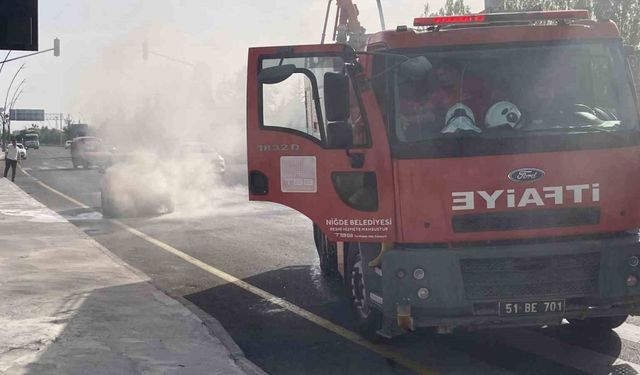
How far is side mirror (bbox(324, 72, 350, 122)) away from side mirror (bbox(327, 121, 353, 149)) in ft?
0.31

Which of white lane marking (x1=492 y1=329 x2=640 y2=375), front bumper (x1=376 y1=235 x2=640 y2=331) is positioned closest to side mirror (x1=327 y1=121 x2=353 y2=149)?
front bumper (x1=376 y1=235 x2=640 y2=331)

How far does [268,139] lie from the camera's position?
6.96 m

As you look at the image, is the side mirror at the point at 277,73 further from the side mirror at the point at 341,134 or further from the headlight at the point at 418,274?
the headlight at the point at 418,274

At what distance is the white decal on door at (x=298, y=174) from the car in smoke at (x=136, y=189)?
477 inches

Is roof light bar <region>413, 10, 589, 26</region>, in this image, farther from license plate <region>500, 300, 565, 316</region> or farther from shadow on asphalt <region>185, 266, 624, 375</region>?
shadow on asphalt <region>185, 266, 624, 375</region>

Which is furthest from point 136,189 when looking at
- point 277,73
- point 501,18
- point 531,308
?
point 531,308

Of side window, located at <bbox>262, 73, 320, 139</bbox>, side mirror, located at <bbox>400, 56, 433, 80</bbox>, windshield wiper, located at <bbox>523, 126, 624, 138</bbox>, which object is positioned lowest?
windshield wiper, located at <bbox>523, 126, 624, 138</bbox>

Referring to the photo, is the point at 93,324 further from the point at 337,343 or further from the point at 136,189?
the point at 136,189

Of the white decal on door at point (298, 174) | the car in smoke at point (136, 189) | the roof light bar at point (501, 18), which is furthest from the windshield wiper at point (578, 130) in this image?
the car in smoke at point (136, 189)

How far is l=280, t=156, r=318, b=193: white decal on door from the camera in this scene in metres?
6.65

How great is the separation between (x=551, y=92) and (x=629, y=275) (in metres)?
1.56

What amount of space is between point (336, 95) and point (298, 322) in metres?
2.75

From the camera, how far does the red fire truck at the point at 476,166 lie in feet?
19.3

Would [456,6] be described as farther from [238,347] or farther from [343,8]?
[238,347]
